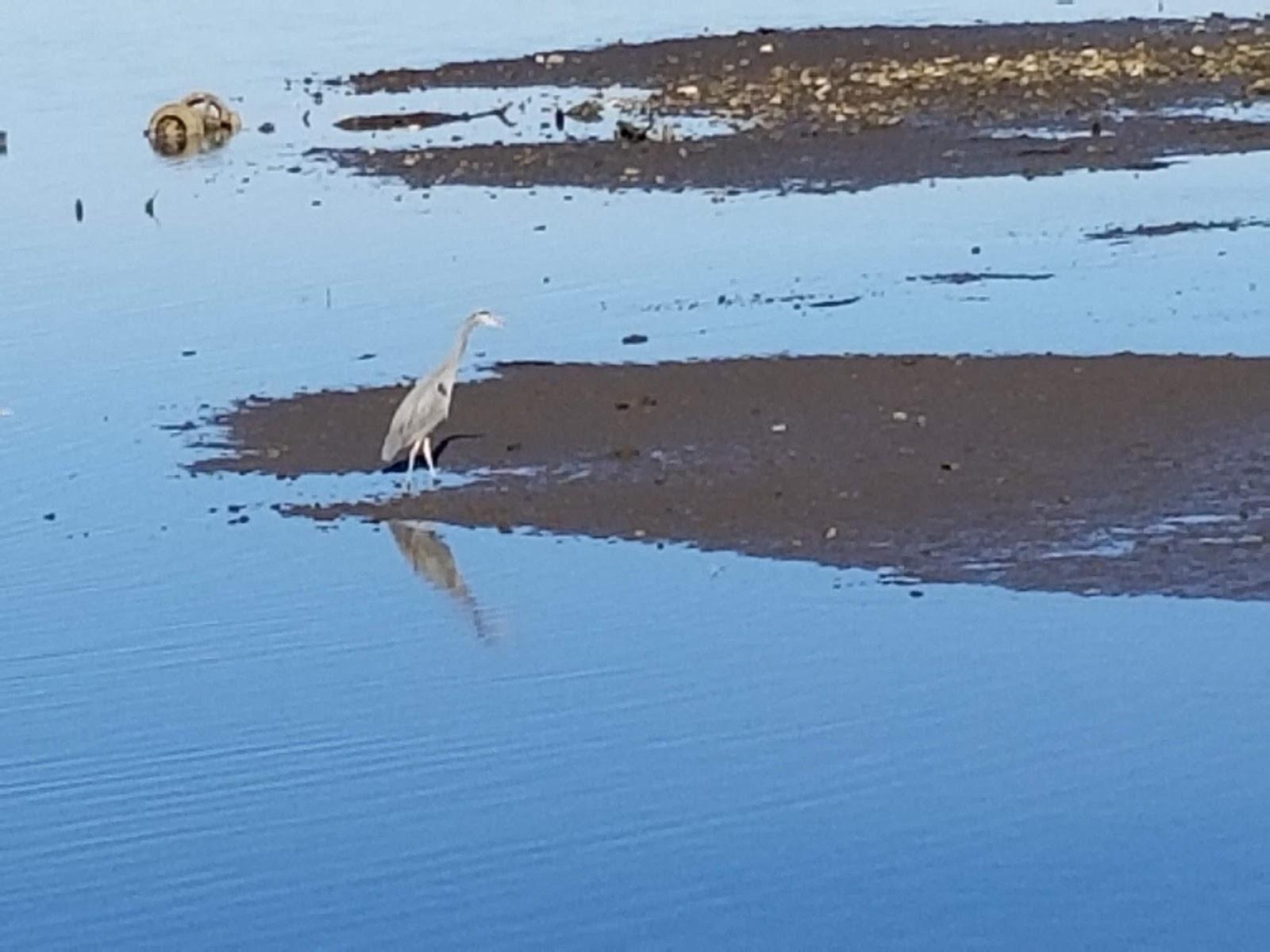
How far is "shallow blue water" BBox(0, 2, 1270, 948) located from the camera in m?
8.04

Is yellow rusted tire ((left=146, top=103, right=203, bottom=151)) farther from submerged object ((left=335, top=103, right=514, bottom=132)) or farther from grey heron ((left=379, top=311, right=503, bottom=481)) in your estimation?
grey heron ((left=379, top=311, right=503, bottom=481))

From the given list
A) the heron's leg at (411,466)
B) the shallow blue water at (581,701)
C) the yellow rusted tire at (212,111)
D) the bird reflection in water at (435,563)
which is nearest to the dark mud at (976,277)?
the shallow blue water at (581,701)

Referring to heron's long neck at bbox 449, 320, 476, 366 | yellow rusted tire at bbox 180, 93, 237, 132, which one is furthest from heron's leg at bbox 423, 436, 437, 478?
yellow rusted tire at bbox 180, 93, 237, 132

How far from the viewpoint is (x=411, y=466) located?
1383 cm

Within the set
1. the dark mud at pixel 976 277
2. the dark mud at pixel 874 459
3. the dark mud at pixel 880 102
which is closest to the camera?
the dark mud at pixel 874 459

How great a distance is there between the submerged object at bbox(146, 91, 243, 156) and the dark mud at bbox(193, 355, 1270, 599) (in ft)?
41.6

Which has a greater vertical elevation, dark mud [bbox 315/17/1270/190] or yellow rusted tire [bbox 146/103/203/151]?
yellow rusted tire [bbox 146/103/203/151]

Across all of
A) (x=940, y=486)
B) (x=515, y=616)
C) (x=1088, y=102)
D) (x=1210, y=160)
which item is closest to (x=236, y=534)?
(x=515, y=616)

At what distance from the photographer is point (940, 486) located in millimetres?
12602

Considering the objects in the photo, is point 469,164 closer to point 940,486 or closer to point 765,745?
point 940,486

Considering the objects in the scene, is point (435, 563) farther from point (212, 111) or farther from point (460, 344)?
point (212, 111)

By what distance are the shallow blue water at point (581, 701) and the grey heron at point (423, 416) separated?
26cm

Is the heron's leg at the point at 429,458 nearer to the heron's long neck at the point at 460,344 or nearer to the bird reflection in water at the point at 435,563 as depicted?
the heron's long neck at the point at 460,344

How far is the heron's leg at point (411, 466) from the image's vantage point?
13594mm
